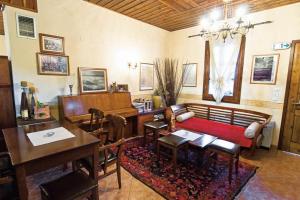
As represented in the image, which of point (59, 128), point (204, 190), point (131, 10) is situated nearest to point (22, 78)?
point (59, 128)

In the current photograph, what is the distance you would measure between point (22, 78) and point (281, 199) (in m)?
3.92

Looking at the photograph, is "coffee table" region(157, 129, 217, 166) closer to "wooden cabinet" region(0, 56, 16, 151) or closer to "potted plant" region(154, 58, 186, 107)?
"potted plant" region(154, 58, 186, 107)

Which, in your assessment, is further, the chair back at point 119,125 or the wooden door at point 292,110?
the wooden door at point 292,110

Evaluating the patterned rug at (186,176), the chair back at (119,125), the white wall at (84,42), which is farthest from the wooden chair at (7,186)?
the white wall at (84,42)

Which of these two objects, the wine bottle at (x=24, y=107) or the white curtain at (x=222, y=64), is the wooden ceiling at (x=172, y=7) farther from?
the wine bottle at (x=24, y=107)

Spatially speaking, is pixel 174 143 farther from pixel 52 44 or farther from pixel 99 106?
pixel 52 44

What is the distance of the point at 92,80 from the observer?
3.34 metres

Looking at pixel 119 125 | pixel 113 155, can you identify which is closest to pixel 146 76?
pixel 119 125

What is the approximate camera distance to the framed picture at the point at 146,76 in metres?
4.28

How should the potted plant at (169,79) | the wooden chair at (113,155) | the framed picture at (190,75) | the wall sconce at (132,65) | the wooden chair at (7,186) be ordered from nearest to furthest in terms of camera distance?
the wooden chair at (7,186) → the wooden chair at (113,155) → the wall sconce at (132,65) → the framed picture at (190,75) → the potted plant at (169,79)

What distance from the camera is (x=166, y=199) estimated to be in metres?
1.86

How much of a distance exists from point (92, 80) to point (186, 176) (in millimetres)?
2466

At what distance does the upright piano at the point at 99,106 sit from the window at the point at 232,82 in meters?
1.94

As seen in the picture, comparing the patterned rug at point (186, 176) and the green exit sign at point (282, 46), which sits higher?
the green exit sign at point (282, 46)
